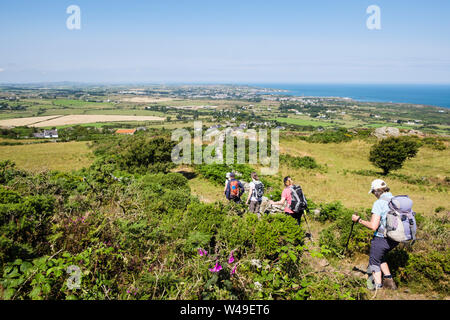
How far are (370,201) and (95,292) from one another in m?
15.0

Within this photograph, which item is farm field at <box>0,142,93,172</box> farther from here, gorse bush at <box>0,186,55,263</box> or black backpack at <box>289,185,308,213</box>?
black backpack at <box>289,185,308,213</box>

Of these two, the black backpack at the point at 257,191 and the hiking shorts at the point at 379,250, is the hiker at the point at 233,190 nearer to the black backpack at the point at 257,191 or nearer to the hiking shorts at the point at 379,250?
the black backpack at the point at 257,191

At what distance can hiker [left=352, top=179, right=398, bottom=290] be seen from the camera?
4008 mm

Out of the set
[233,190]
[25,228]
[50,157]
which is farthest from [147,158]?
[50,157]

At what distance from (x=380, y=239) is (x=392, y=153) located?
1901 cm

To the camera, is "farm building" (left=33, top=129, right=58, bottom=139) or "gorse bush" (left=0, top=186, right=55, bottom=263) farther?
"farm building" (left=33, top=129, right=58, bottom=139)

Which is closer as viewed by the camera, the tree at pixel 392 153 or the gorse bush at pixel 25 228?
the gorse bush at pixel 25 228

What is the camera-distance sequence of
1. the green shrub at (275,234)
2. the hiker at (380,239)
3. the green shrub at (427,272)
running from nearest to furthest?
the hiker at (380,239) < the green shrub at (275,234) < the green shrub at (427,272)

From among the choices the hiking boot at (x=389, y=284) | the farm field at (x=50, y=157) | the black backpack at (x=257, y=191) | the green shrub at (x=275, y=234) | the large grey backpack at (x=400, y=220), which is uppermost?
the large grey backpack at (x=400, y=220)

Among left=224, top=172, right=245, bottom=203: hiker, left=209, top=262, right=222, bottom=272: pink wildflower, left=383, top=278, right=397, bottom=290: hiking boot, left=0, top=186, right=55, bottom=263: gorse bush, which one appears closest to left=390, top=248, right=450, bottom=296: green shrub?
left=383, top=278, right=397, bottom=290: hiking boot

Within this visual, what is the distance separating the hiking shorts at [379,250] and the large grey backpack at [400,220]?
0.19 metres

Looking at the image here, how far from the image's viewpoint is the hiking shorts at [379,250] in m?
4.04

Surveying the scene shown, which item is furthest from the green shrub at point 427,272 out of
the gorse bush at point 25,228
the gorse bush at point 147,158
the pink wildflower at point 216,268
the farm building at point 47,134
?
the farm building at point 47,134
